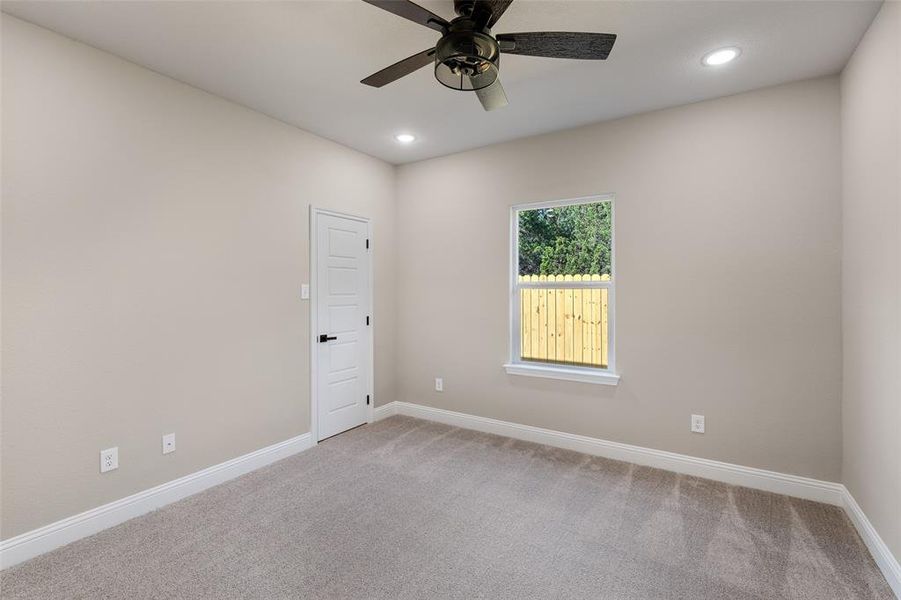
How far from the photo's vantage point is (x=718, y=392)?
2893 millimetres

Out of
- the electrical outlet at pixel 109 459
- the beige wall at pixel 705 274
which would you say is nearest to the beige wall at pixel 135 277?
the electrical outlet at pixel 109 459

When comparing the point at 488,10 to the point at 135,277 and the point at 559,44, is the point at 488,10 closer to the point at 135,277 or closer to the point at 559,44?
the point at 559,44

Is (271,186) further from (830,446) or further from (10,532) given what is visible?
(830,446)

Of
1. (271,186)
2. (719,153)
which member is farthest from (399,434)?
(719,153)

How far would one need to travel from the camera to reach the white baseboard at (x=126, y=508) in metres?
2.04

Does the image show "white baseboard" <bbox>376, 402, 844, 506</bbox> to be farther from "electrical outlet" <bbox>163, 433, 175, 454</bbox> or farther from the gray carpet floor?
"electrical outlet" <bbox>163, 433, 175, 454</bbox>

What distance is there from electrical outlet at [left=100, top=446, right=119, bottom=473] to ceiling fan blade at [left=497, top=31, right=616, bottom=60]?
301cm

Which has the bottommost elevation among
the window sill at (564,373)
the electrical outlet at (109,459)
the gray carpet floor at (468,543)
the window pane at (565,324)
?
the gray carpet floor at (468,543)

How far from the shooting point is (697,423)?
296 cm

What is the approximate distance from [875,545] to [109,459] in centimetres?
412

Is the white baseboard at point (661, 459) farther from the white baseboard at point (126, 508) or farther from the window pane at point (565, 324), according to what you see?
the white baseboard at point (126, 508)

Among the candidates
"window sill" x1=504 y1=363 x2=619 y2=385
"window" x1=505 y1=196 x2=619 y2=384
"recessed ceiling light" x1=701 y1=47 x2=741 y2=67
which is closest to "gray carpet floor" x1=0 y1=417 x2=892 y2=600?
"window sill" x1=504 y1=363 x2=619 y2=385

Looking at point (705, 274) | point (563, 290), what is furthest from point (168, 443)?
point (705, 274)

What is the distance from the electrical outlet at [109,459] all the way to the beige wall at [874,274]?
399 centimetres
